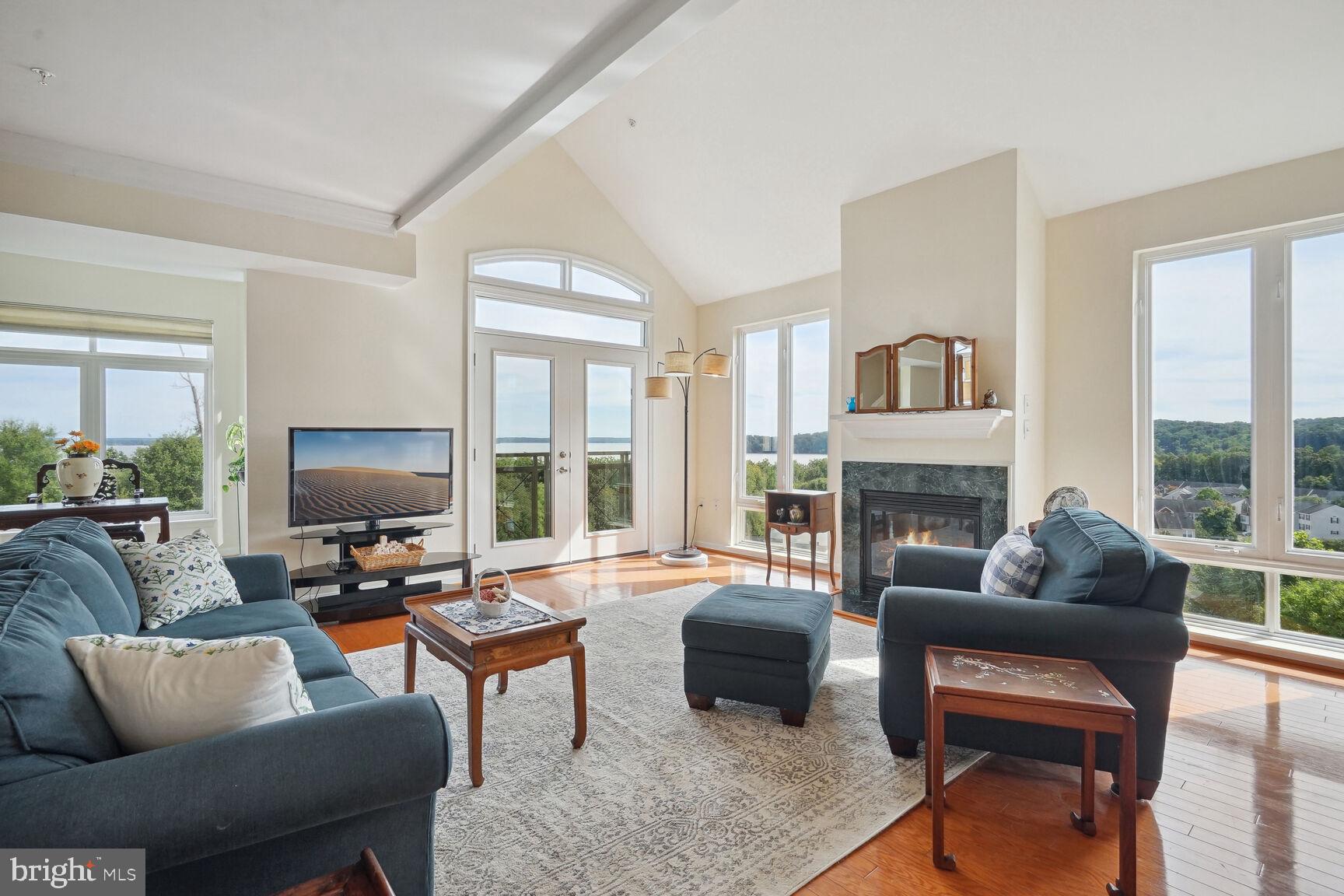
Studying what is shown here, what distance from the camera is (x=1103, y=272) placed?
13.5 feet

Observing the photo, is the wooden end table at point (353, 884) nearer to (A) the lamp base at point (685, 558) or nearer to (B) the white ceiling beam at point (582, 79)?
(B) the white ceiling beam at point (582, 79)

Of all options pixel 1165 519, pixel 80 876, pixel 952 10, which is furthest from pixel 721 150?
pixel 80 876

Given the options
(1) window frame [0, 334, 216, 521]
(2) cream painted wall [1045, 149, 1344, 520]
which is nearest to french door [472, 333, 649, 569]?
(1) window frame [0, 334, 216, 521]

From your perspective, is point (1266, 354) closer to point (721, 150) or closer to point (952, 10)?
point (952, 10)

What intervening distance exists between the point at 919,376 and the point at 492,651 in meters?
3.21

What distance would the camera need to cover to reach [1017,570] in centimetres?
242

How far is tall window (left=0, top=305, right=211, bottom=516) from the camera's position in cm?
462

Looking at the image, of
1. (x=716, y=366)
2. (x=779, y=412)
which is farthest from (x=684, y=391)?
(x=779, y=412)

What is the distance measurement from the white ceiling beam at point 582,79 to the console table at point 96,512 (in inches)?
108

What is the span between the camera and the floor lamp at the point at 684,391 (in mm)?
5824

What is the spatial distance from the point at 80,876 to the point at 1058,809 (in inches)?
98.0

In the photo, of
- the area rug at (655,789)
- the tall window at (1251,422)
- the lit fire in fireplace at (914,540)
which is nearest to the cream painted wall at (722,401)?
the lit fire in fireplace at (914,540)

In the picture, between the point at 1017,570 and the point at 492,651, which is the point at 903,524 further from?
the point at 492,651

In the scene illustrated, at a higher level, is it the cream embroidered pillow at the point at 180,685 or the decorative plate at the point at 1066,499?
the decorative plate at the point at 1066,499
